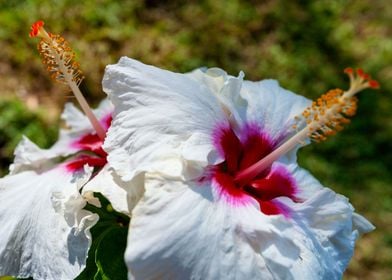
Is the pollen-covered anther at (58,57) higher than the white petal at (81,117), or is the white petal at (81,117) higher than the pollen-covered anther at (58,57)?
the pollen-covered anther at (58,57)

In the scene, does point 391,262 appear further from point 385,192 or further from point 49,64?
point 49,64

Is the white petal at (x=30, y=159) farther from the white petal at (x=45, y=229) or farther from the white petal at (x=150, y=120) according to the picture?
the white petal at (x=150, y=120)

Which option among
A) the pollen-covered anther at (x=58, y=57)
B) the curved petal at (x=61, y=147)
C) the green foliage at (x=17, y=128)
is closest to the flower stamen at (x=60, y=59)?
the pollen-covered anther at (x=58, y=57)

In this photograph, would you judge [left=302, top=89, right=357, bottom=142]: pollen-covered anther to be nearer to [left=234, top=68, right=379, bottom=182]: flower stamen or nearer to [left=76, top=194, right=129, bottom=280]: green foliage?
[left=234, top=68, right=379, bottom=182]: flower stamen

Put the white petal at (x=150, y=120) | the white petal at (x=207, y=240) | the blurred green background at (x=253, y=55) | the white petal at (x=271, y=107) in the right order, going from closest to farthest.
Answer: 1. the white petal at (x=207, y=240)
2. the white petal at (x=150, y=120)
3. the white petal at (x=271, y=107)
4. the blurred green background at (x=253, y=55)

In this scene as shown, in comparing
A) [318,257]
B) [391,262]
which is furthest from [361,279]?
[318,257]

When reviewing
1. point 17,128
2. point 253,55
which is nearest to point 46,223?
point 17,128

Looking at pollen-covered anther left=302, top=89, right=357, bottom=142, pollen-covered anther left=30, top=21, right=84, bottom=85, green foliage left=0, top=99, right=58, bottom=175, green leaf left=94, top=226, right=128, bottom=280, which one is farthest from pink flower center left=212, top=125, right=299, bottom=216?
green foliage left=0, top=99, right=58, bottom=175
